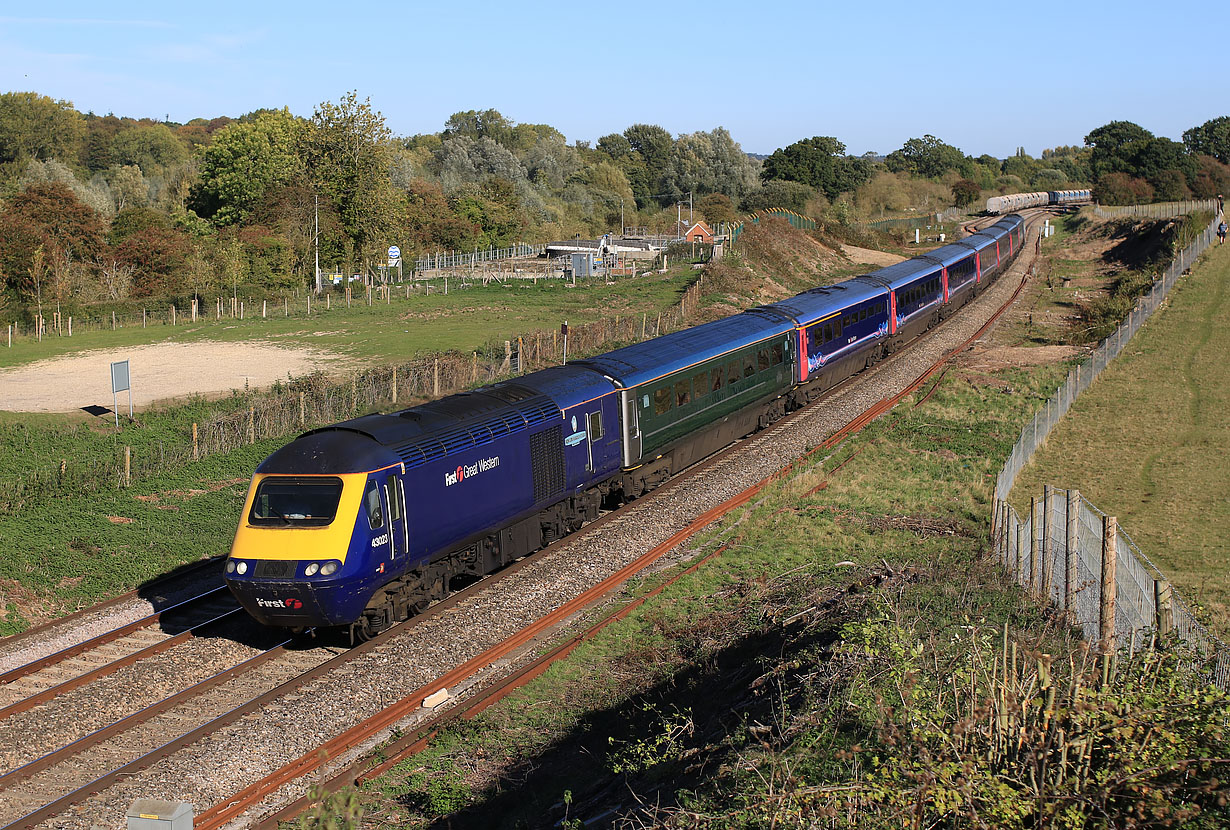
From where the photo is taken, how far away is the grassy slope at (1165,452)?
19922 millimetres

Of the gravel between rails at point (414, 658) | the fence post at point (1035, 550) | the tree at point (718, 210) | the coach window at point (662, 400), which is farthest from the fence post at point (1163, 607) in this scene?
the tree at point (718, 210)

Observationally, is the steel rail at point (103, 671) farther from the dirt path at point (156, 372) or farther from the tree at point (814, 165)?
the tree at point (814, 165)

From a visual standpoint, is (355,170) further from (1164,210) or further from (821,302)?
(1164,210)

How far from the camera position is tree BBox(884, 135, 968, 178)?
529 feet

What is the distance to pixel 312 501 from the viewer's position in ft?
48.4

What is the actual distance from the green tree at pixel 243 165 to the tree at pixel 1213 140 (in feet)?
369

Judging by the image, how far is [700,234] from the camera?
6781 cm

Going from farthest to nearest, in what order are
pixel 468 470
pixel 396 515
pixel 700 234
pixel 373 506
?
pixel 700 234 → pixel 468 470 → pixel 396 515 → pixel 373 506

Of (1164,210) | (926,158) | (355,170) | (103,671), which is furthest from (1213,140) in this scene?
(103,671)

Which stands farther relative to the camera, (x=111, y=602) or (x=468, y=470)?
(x=111, y=602)

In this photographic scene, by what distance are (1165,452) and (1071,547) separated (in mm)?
16797

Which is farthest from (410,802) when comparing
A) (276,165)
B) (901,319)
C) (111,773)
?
(276,165)

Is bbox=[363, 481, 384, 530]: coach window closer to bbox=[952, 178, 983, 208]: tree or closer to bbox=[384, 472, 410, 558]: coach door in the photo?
bbox=[384, 472, 410, 558]: coach door

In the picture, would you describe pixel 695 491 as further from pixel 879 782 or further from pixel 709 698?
pixel 879 782
